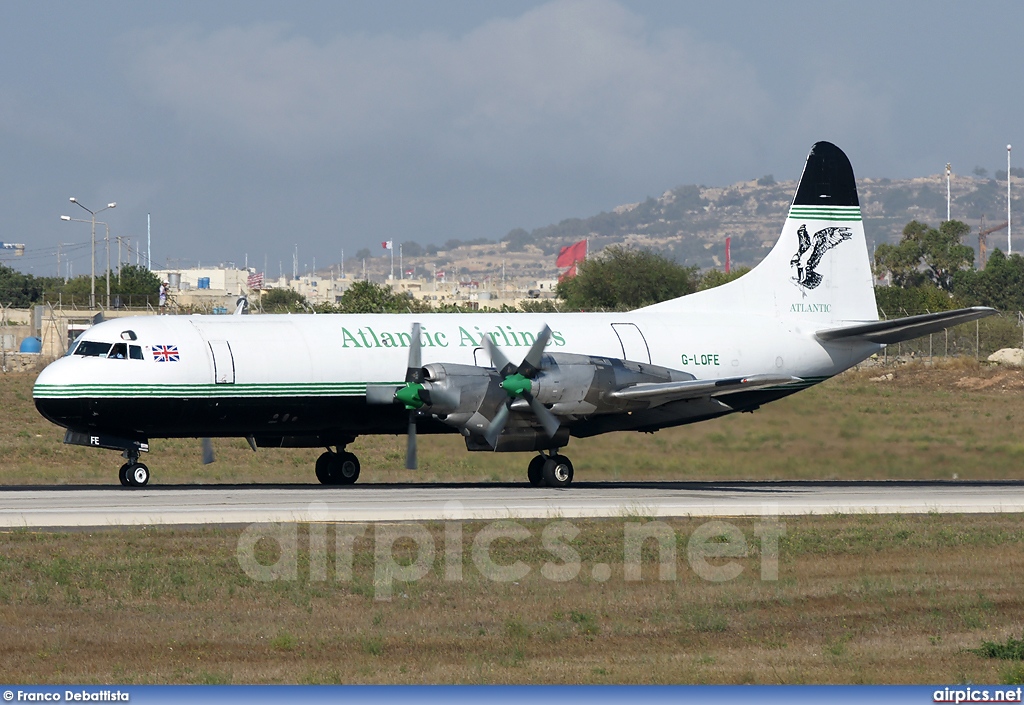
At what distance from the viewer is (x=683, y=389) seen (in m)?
31.2

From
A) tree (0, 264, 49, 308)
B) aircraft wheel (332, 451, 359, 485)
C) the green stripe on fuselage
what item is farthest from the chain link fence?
tree (0, 264, 49, 308)

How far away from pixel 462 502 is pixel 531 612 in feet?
36.1

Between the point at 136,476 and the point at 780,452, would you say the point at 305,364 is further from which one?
the point at 780,452

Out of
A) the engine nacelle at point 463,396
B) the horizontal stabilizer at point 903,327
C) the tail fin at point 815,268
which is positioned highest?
the tail fin at point 815,268

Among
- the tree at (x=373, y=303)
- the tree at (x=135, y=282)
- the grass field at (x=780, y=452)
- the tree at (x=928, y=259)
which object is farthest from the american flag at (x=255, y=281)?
the grass field at (x=780, y=452)

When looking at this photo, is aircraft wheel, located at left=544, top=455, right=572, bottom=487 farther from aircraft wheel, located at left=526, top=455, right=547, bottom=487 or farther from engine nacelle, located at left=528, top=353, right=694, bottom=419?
engine nacelle, located at left=528, top=353, right=694, bottom=419

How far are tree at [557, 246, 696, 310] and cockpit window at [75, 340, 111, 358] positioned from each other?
179ft

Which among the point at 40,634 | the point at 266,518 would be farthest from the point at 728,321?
the point at 40,634

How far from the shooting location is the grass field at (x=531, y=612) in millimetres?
13211

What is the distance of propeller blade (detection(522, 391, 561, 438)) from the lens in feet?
98.6

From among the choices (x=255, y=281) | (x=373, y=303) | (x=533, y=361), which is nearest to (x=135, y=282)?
(x=255, y=281)

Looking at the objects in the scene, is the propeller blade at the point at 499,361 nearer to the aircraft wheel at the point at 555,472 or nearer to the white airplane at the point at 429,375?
the white airplane at the point at 429,375

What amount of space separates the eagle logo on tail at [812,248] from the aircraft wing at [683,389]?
6.67 meters

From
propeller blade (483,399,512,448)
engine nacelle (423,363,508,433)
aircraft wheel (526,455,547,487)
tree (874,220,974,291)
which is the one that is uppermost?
tree (874,220,974,291)
